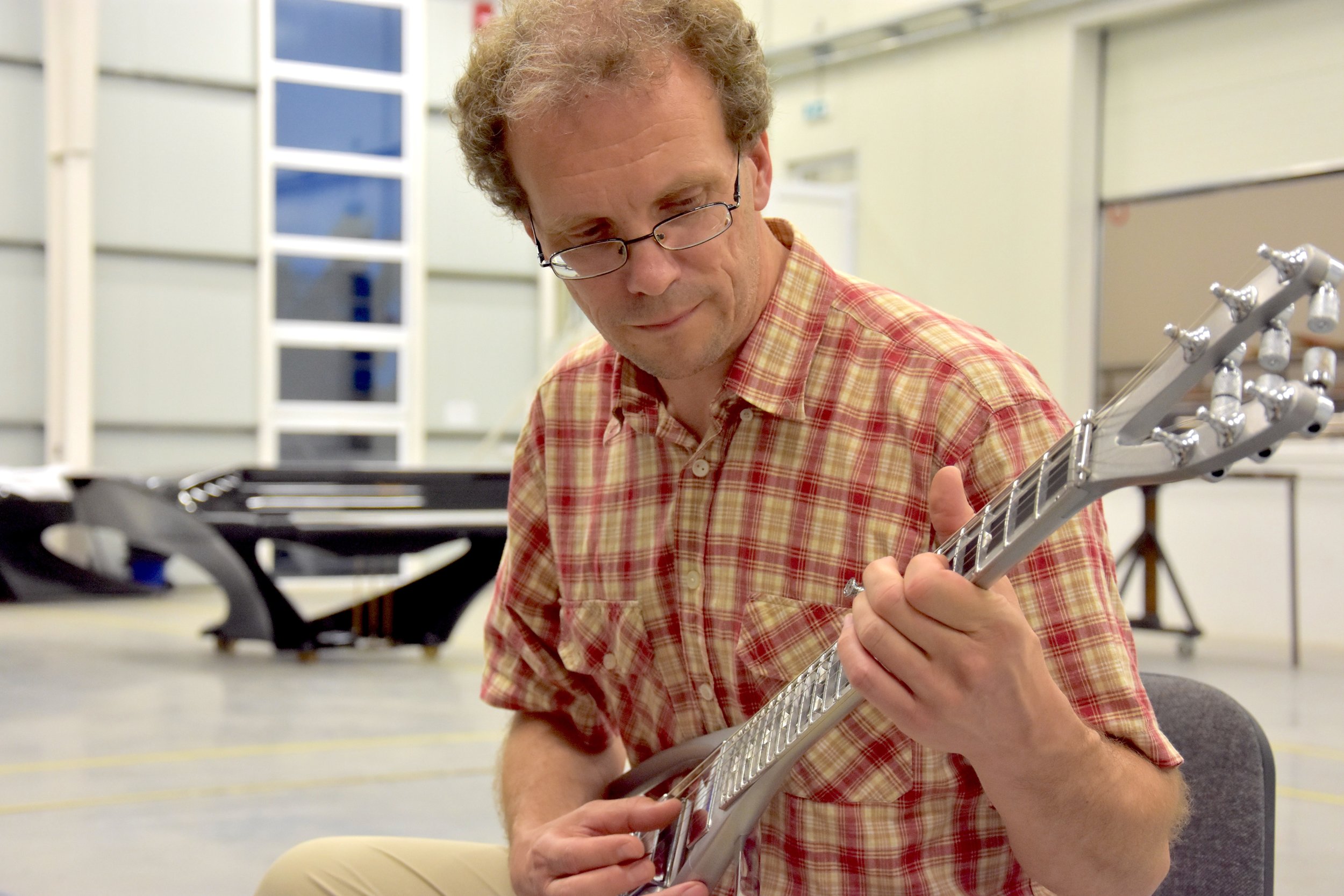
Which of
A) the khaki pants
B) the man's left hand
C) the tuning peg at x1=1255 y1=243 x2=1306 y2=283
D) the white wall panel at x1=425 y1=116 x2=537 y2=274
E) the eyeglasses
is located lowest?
the khaki pants

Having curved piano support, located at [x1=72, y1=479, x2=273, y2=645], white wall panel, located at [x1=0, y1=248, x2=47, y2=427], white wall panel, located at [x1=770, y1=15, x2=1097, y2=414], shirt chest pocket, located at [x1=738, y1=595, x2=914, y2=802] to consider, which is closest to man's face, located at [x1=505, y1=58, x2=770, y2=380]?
shirt chest pocket, located at [x1=738, y1=595, x2=914, y2=802]

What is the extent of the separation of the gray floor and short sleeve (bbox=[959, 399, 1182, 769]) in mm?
1858

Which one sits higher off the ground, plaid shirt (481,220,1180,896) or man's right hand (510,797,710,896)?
plaid shirt (481,220,1180,896)

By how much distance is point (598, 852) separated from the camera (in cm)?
119

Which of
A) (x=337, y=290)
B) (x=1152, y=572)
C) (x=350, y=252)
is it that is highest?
(x=350, y=252)

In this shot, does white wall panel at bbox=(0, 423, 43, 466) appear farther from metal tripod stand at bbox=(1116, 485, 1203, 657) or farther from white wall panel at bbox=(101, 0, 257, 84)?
metal tripod stand at bbox=(1116, 485, 1203, 657)

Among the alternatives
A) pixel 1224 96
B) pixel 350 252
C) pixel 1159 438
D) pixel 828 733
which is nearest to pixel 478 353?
pixel 350 252

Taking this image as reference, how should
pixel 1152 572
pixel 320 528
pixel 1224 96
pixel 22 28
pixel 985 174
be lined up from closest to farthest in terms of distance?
pixel 320 528, pixel 1152 572, pixel 1224 96, pixel 985 174, pixel 22 28

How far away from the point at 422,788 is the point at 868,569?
106 inches

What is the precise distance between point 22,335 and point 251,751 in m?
5.61

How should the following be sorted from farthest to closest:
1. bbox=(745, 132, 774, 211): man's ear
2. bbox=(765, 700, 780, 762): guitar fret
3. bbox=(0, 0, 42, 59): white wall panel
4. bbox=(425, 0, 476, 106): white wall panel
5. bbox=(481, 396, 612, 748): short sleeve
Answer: bbox=(425, 0, 476, 106): white wall panel → bbox=(0, 0, 42, 59): white wall panel → bbox=(481, 396, 612, 748): short sleeve → bbox=(745, 132, 774, 211): man's ear → bbox=(765, 700, 780, 762): guitar fret

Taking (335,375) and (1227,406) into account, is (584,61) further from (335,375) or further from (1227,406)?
(335,375)

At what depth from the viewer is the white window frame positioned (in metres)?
8.77

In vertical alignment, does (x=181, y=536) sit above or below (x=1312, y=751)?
above
